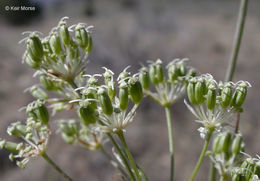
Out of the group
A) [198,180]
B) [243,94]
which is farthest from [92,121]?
[198,180]

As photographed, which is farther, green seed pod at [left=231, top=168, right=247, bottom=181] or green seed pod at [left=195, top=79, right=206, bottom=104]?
green seed pod at [left=195, top=79, right=206, bottom=104]

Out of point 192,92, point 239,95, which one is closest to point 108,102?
point 192,92

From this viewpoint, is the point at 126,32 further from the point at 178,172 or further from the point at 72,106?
the point at 72,106

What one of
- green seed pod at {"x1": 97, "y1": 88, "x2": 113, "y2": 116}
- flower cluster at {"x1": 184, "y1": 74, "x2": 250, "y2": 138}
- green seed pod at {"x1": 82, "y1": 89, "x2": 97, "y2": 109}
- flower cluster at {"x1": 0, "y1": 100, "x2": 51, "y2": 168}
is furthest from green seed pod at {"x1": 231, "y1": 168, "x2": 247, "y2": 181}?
flower cluster at {"x1": 0, "y1": 100, "x2": 51, "y2": 168}

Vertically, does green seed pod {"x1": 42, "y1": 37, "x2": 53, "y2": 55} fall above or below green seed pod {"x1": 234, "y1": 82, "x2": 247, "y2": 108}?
above

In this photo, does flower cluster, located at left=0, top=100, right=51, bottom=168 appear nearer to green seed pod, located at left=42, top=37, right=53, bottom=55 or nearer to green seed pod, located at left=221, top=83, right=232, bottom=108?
green seed pod, located at left=42, top=37, right=53, bottom=55

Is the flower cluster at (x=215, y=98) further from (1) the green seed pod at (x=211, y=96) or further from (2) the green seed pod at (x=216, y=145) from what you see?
(2) the green seed pod at (x=216, y=145)

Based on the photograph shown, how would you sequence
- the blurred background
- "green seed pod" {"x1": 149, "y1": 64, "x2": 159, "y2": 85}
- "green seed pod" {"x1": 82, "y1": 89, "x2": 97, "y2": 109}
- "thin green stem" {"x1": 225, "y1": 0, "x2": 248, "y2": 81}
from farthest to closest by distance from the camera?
the blurred background < "green seed pod" {"x1": 149, "y1": 64, "x2": 159, "y2": 85} < "thin green stem" {"x1": 225, "y1": 0, "x2": 248, "y2": 81} < "green seed pod" {"x1": 82, "y1": 89, "x2": 97, "y2": 109}
